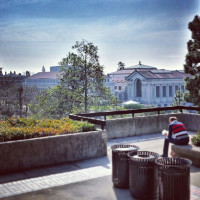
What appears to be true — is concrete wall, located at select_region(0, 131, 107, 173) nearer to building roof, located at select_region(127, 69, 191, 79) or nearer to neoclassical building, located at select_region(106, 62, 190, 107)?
neoclassical building, located at select_region(106, 62, 190, 107)

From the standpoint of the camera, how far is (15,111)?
29.3m

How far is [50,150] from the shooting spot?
923 centimetres

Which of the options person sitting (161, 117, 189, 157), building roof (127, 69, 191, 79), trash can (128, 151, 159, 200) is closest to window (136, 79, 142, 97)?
building roof (127, 69, 191, 79)

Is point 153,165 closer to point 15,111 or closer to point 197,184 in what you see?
point 197,184

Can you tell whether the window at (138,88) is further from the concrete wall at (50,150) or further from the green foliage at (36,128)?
the concrete wall at (50,150)

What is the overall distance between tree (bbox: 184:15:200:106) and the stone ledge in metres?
23.7

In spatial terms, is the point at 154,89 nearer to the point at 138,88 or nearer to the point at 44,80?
the point at 138,88

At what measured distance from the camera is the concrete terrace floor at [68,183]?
21.3 feet

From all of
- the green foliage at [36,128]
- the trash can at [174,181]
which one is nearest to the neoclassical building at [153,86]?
the green foliage at [36,128]

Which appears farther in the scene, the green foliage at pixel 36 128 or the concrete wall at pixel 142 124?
the concrete wall at pixel 142 124

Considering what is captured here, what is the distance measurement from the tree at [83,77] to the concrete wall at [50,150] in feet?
73.4

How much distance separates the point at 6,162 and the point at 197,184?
5050 mm

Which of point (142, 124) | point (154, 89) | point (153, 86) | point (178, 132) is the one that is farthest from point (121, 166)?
point (154, 89)

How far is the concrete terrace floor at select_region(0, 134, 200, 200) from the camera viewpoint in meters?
6.50
